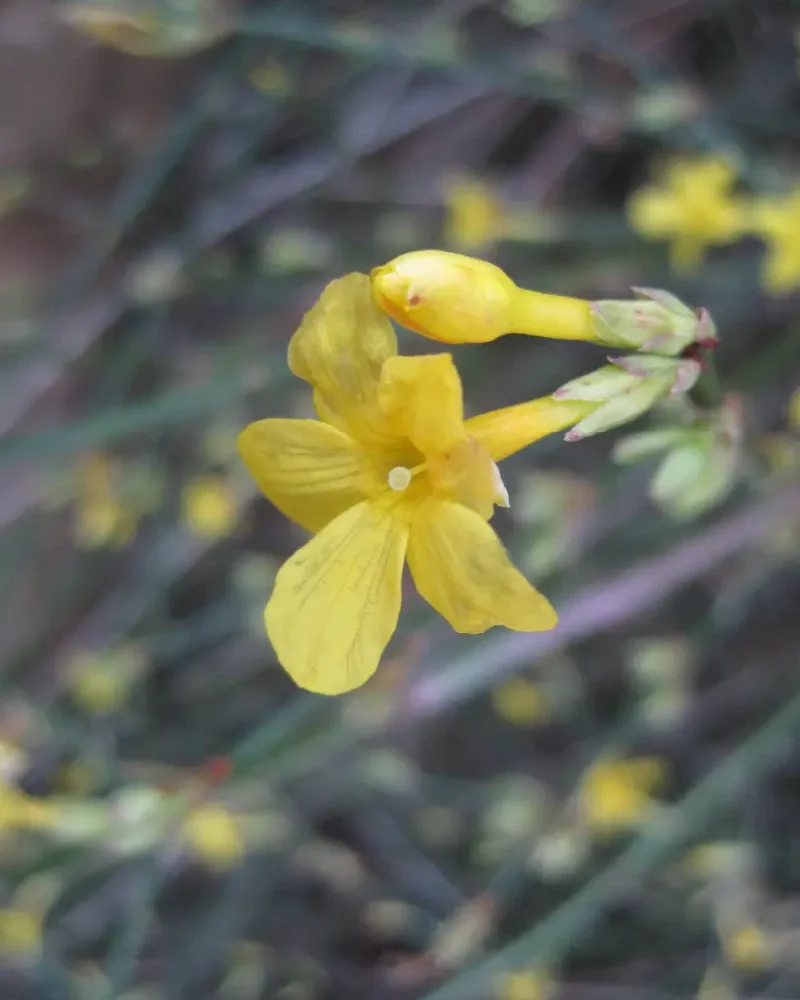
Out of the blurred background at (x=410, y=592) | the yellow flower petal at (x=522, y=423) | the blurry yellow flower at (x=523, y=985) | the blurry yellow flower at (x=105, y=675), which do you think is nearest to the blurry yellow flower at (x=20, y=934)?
the blurred background at (x=410, y=592)

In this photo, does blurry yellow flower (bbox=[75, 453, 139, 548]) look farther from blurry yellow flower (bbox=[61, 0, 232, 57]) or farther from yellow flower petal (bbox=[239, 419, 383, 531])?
yellow flower petal (bbox=[239, 419, 383, 531])

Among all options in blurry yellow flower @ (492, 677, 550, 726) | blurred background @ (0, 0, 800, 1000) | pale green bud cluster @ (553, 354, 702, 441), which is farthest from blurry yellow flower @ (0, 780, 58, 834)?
blurry yellow flower @ (492, 677, 550, 726)

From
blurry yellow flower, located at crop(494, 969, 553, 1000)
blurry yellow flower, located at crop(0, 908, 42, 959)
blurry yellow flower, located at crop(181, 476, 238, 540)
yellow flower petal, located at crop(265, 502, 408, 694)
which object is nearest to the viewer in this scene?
yellow flower petal, located at crop(265, 502, 408, 694)

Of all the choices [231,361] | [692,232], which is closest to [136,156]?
[231,361]

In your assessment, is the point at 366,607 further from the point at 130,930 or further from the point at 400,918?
the point at 400,918

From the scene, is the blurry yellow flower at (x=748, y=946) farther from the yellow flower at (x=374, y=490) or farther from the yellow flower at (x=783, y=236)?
the yellow flower at (x=374, y=490)
